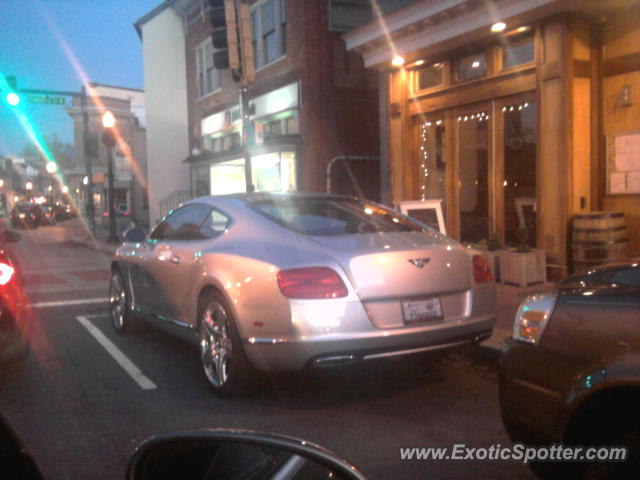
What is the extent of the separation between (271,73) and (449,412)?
15180 mm

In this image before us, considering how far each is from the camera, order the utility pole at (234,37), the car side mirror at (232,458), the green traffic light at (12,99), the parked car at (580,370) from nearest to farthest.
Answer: the car side mirror at (232,458), the parked car at (580,370), the utility pole at (234,37), the green traffic light at (12,99)

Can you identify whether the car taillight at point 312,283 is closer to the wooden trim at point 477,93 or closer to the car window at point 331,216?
the car window at point 331,216

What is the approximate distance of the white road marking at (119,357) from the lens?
5375 mm

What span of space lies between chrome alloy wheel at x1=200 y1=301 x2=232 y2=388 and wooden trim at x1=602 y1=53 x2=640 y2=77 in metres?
6.95

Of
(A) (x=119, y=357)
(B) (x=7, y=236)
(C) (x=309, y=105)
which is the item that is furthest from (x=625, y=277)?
(C) (x=309, y=105)

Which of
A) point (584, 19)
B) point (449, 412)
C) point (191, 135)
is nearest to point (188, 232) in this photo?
point (449, 412)

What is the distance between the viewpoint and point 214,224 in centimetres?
555

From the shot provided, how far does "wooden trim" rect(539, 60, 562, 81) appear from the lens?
29.6 feet

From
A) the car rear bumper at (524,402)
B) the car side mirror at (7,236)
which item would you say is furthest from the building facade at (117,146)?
the car rear bumper at (524,402)

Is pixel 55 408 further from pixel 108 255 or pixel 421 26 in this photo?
pixel 108 255

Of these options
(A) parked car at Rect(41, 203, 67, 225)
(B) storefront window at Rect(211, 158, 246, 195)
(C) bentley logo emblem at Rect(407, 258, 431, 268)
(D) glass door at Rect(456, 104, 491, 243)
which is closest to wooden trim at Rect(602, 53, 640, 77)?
(D) glass door at Rect(456, 104, 491, 243)

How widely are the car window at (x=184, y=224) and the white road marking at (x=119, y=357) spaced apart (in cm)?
122

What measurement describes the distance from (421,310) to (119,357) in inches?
129

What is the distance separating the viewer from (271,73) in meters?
18.3
